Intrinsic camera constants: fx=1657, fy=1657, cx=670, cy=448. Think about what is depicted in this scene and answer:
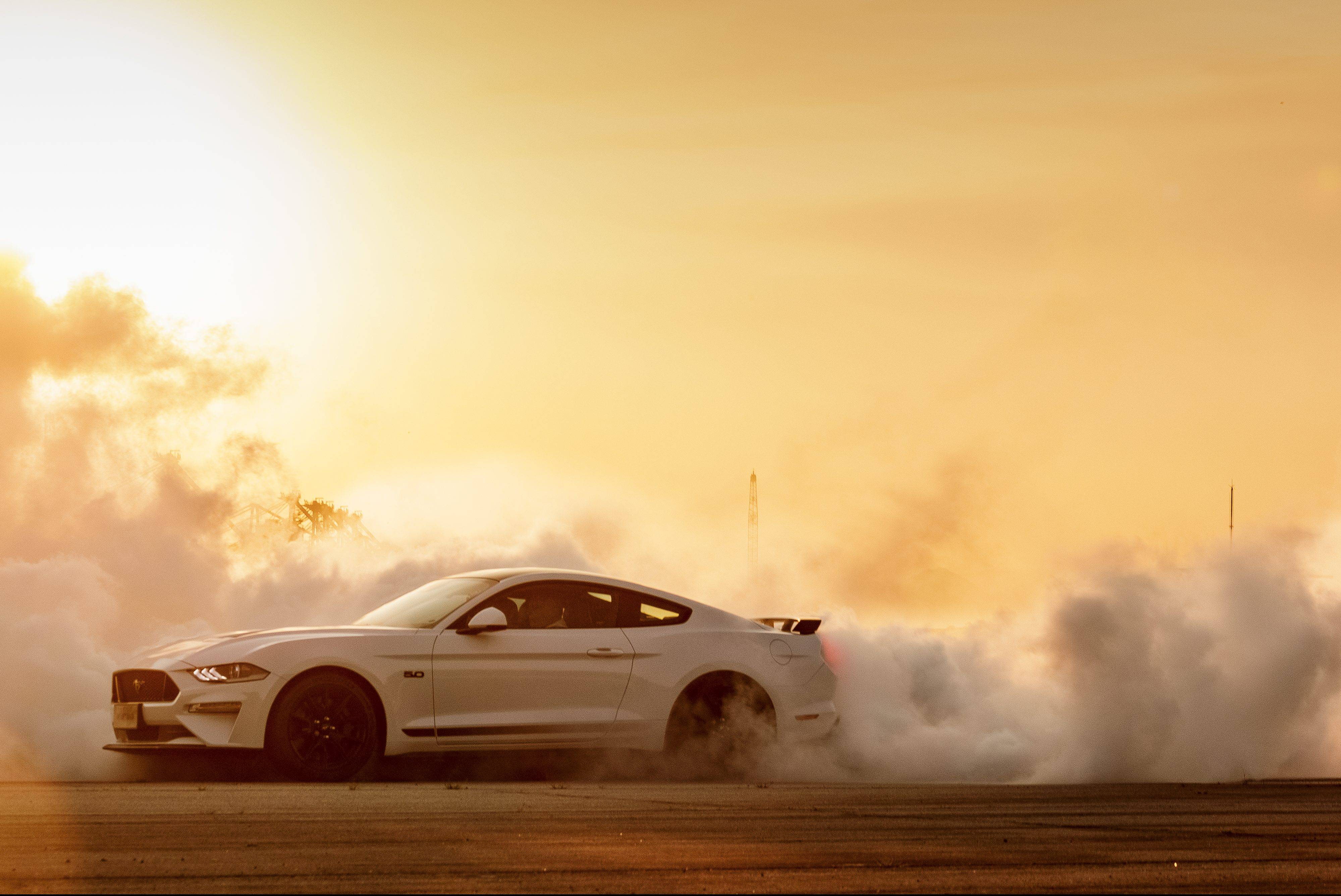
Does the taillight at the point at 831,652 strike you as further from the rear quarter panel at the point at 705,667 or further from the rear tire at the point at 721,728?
the rear tire at the point at 721,728

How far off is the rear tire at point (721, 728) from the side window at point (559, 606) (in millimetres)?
790

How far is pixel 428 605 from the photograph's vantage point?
37.9 feet

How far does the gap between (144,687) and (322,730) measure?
1176mm

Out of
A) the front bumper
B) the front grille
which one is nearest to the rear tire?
the front bumper

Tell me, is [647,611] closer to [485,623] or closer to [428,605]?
[485,623]

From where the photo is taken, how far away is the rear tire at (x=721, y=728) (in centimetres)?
1148

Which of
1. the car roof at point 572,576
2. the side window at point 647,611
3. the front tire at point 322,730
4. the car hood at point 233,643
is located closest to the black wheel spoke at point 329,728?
the front tire at point 322,730

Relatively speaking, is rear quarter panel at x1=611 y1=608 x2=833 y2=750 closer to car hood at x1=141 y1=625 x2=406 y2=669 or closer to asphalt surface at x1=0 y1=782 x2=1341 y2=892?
asphalt surface at x1=0 y1=782 x2=1341 y2=892

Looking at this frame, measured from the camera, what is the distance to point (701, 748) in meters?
11.6

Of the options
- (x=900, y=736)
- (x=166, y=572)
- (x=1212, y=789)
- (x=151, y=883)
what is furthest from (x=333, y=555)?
(x=151, y=883)

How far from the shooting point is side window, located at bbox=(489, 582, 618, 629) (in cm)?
1137

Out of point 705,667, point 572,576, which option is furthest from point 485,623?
point 705,667

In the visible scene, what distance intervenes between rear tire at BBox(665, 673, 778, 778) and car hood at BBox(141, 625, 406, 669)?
6.69 feet

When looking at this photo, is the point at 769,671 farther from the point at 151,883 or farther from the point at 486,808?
the point at 151,883
